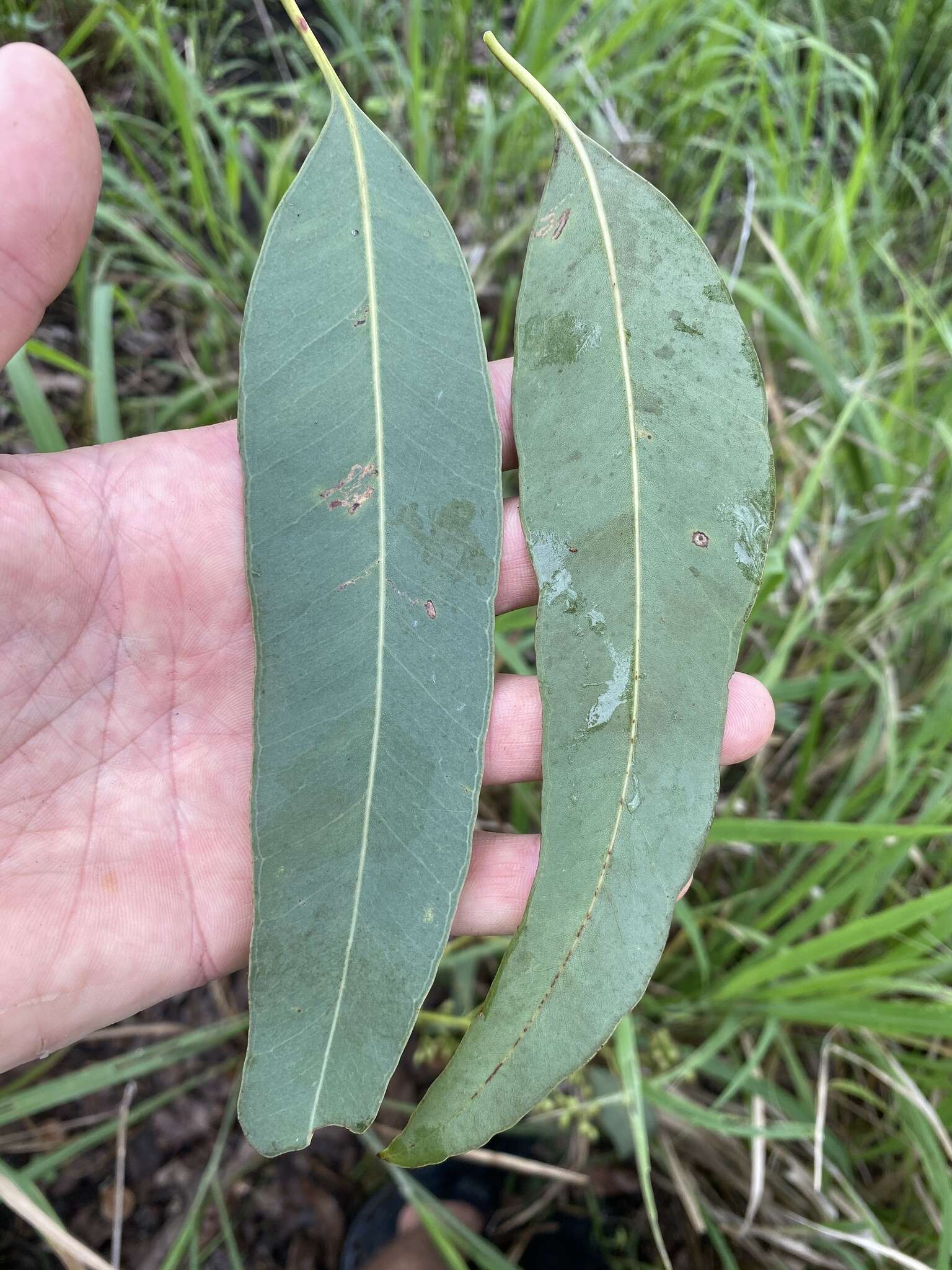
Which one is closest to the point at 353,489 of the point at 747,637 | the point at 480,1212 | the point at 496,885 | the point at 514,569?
the point at 514,569

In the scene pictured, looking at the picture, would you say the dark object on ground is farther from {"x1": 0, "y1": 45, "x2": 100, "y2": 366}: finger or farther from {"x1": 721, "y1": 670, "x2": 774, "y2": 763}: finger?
{"x1": 0, "y1": 45, "x2": 100, "y2": 366}: finger

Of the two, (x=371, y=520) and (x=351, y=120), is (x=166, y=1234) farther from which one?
(x=351, y=120)

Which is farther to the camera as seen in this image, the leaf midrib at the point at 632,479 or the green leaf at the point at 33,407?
the green leaf at the point at 33,407

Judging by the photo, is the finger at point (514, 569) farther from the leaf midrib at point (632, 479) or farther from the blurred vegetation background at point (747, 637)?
the leaf midrib at point (632, 479)

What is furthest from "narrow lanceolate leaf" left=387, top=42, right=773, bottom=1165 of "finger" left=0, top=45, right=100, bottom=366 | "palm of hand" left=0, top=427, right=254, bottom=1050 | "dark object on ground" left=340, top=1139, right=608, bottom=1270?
"dark object on ground" left=340, top=1139, right=608, bottom=1270

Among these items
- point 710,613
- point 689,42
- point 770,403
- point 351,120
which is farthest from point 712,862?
point 689,42

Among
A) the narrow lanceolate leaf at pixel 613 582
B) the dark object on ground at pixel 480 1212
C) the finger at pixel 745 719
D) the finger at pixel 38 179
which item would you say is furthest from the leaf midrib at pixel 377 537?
the dark object on ground at pixel 480 1212
